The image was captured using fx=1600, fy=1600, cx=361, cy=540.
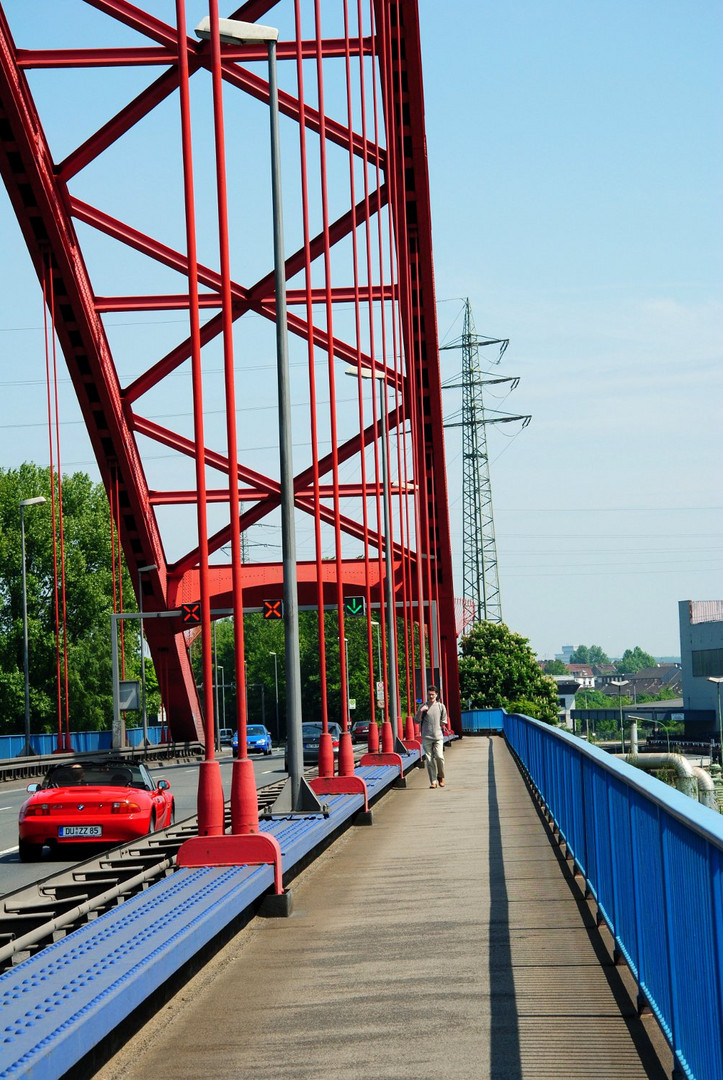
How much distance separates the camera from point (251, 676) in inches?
6142

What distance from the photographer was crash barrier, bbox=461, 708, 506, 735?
76.4m

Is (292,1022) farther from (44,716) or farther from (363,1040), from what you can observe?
(44,716)

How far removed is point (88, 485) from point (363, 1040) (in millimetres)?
82287

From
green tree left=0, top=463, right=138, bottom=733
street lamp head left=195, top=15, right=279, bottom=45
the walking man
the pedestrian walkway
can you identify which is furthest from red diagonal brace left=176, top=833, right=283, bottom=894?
green tree left=0, top=463, right=138, bottom=733

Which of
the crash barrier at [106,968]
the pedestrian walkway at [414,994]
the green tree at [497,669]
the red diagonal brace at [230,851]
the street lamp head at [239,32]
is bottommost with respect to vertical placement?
the pedestrian walkway at [414,994]

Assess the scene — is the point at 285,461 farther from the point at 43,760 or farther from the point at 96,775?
the point at 43,760

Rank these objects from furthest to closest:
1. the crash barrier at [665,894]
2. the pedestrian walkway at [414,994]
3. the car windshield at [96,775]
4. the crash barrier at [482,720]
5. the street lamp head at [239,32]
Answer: the crash barrier at [482,720]
the car windshield at [96,775]
the street lamp head at [239,32]
the pedestrian walkway at [414,994]
the crash barrier at [665,894]

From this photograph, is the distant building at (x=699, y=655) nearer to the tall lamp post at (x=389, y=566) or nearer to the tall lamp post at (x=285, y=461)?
the tall lamp post at (x=389, y=566)

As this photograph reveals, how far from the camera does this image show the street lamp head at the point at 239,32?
15.9 meters

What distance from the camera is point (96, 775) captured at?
57.5 ft

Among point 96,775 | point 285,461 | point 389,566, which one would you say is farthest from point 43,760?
point 285,461

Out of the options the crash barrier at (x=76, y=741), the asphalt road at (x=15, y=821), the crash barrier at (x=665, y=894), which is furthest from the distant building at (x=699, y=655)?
the crash barrier at (x=665, y=894)

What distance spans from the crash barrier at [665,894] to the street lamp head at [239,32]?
8.95 meters

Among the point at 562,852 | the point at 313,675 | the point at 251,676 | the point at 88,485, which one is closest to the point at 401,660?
the point at 313,675
